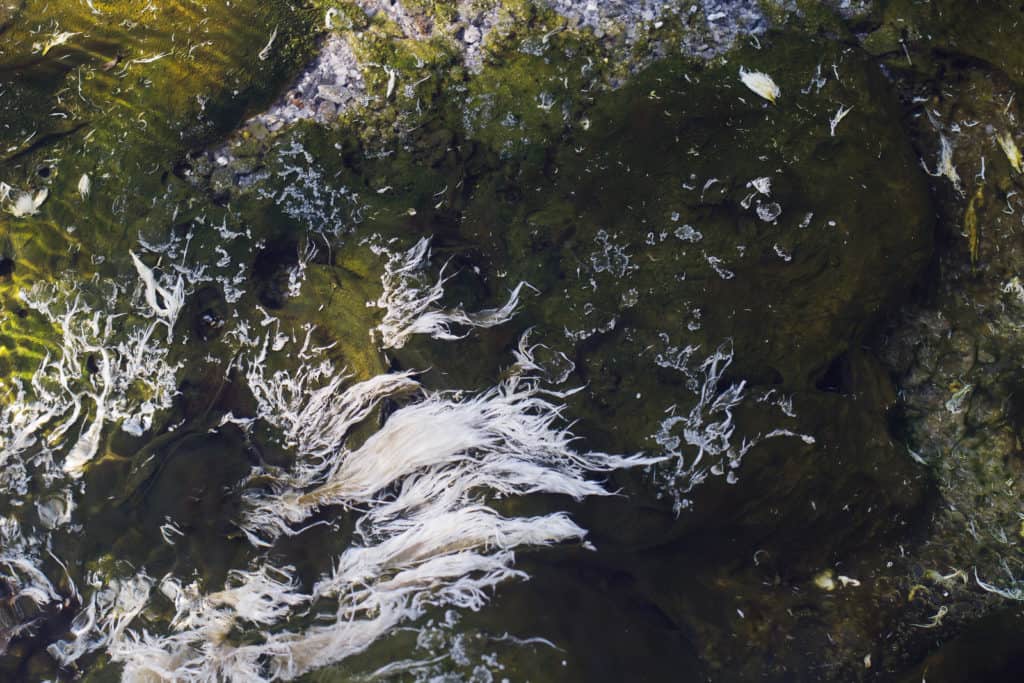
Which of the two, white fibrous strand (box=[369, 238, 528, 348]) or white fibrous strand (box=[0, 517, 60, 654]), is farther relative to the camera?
white fibrous strand (box=[0, 517, 60, 654])

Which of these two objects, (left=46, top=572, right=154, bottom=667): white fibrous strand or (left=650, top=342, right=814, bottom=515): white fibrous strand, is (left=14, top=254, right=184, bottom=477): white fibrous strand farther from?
(left=650, top=342, right=814, bottom=515): white fibrous strand

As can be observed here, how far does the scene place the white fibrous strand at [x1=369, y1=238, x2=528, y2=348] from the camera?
236cm

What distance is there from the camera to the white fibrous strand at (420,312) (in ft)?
7.74

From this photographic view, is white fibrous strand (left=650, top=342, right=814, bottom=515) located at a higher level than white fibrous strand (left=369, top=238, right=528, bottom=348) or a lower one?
lower

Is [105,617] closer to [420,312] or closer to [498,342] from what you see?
[420,312]

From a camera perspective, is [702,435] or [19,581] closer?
[702,435]

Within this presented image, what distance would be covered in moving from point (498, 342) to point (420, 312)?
31 cm

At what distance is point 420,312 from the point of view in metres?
2.36

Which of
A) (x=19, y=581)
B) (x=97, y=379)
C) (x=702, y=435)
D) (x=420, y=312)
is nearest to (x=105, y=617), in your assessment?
(x=19, y=581)

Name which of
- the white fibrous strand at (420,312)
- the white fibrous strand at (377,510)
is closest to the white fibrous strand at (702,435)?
the white fibrous strand at (377,510)

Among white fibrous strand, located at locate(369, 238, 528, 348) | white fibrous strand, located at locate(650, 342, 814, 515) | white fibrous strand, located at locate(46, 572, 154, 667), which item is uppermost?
white fibrous strand, located at locate(369, 238, 528, 348)

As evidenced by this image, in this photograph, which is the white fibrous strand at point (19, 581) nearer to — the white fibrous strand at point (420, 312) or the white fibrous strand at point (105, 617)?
the white fibrous strand at point (105, 617)

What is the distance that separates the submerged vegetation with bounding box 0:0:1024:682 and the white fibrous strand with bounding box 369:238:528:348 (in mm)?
15

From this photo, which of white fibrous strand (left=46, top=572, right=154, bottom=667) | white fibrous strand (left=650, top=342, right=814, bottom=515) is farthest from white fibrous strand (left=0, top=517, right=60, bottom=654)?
white fibrous strand (left=650, top=342, right=814, bottom=515)
